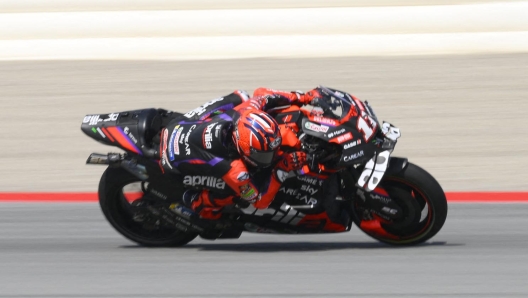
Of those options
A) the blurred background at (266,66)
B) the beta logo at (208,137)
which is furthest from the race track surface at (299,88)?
the beta logo at (208,137)

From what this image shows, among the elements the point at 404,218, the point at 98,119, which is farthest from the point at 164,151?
the point at 404,218

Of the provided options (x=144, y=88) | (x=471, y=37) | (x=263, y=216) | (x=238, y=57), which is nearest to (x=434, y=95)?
(x=471, y=37)

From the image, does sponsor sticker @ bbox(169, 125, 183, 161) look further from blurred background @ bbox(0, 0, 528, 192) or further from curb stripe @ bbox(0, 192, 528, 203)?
blurred background @ bbox(0, 0, 528, 192)

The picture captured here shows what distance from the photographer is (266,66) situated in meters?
13.0

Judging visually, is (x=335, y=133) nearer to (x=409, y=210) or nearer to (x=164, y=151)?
(x=409, y=210)

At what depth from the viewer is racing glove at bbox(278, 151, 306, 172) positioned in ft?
19.0

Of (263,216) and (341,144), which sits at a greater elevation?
(341,144)

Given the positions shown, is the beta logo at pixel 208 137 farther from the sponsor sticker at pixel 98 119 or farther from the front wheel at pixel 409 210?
the front wheel at pixel 409 210

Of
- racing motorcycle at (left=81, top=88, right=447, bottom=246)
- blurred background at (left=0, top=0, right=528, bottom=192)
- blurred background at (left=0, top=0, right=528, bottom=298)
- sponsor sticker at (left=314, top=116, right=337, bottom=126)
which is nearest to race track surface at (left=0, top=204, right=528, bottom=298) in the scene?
blurred background at (left=0, top=0, right=528, bottom=298)

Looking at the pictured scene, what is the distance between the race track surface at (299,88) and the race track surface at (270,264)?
6.49ft

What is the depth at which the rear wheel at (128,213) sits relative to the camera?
6277 mm

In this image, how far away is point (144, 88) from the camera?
12.6m

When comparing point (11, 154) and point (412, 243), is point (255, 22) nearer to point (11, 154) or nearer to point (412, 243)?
point (11, 154)

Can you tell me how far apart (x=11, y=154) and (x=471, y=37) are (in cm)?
730
